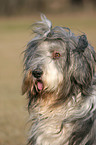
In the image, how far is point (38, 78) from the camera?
3.25m

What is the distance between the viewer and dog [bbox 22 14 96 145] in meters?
3.24

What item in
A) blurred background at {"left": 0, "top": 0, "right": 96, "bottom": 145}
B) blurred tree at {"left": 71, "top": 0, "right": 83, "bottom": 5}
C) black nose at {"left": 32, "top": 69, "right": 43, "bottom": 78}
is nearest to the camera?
black nose at {"left": 32, "top": 69, "right": 43, "bottom": 78}

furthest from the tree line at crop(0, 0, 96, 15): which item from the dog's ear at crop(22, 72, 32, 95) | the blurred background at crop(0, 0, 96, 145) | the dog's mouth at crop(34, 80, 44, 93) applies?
the dog's mouth at crop(34, 80, 44, 93)

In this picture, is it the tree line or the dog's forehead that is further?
the tree line

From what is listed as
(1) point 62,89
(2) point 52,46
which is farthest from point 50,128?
(2) point 52,46

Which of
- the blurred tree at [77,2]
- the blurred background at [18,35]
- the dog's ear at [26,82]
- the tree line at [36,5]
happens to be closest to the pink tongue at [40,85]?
the dog's ear at [26,82]

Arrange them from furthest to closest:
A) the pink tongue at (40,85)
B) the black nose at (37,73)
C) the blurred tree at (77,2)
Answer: the blurred tree at (77,2) < the pink tongue at (40,85) < the black nose at (37,73)

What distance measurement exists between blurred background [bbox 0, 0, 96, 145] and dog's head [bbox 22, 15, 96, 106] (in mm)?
353

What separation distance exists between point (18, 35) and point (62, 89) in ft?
105

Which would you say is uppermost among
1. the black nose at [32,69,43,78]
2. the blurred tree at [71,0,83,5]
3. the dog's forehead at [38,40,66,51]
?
the blurred tree at [71,0,83,5]

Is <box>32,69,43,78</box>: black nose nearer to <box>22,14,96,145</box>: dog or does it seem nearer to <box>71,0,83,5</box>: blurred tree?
<box>22,14,96,145</box>: dog

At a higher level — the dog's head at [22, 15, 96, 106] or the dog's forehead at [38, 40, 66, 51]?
the dog's forehead at [38, 40, 66, 51]

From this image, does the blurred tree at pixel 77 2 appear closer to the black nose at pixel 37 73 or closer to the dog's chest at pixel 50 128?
the dog's chest at pixel 50 128

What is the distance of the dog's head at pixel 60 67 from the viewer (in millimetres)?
3265
